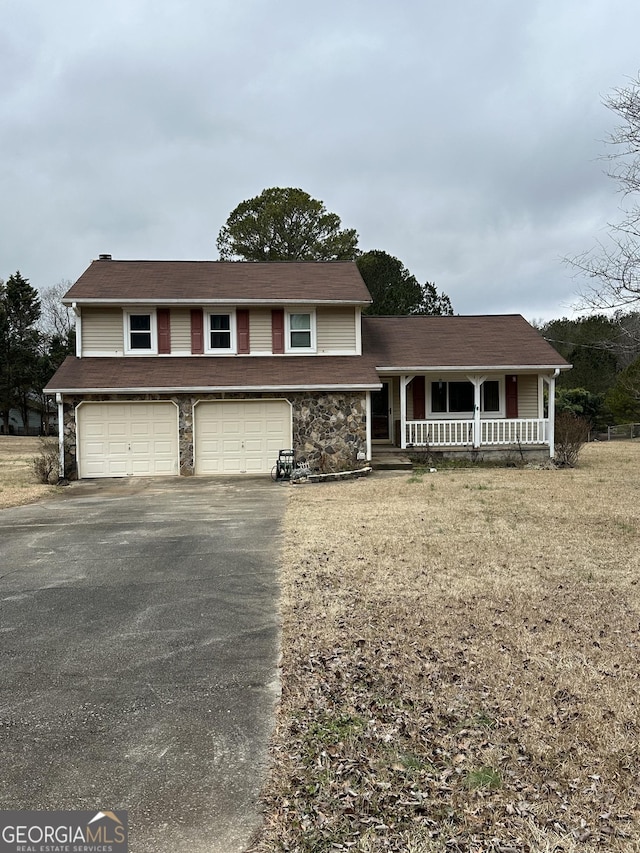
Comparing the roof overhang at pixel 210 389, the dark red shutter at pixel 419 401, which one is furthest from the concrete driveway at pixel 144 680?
the dark red shutter at pixel 419 401

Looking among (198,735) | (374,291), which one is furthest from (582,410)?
(198,735)

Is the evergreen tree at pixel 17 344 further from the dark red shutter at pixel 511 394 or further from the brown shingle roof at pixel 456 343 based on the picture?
the dark red shutter at pixel 511 394

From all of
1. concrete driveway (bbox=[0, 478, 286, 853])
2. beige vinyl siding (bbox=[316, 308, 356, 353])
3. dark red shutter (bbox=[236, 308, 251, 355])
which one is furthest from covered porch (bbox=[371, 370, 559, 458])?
concrete driveway (bbox=[0, 478, 286, 853])

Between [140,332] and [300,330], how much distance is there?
4858 millimetres

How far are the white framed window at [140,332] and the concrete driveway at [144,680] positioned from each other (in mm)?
10033

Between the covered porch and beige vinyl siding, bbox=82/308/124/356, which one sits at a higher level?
beige vinyl siding, bbox=82/308/124/356

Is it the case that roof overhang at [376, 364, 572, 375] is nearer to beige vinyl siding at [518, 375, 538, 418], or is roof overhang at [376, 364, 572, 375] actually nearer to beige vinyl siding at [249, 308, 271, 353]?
beige vinyl siding at [518, 375, 538, 418]

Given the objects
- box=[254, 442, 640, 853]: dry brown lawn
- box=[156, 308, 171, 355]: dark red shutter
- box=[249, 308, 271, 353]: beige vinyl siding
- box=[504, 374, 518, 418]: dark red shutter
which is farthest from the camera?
box=[504, 374, 518, 418]: dark red shutter

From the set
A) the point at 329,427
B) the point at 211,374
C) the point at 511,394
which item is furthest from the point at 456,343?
the point at 211,374

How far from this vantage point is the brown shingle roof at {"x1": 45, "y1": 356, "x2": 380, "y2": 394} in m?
16.4

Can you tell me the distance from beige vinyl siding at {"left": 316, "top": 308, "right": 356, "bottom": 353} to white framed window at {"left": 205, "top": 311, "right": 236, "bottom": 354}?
2.64 m

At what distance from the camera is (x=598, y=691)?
12.4 ft

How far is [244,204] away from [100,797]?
37.0 meters

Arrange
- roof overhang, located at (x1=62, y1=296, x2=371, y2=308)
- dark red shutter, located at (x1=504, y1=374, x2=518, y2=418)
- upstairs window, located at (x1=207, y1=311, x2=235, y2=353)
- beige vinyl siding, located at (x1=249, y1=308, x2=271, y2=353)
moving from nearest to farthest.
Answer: roof overhang, located at (x1=62, y1=296, x2=371, y2=308) < upstairs window, located at (x1=207, y1=311, x2=235, y2=353) < beige vinyl siding, located at (x1=249, y1=308, x2=271, y2=353) < dark red shutter, located at (x1=504, y1=374, x2=518, y2=418)
